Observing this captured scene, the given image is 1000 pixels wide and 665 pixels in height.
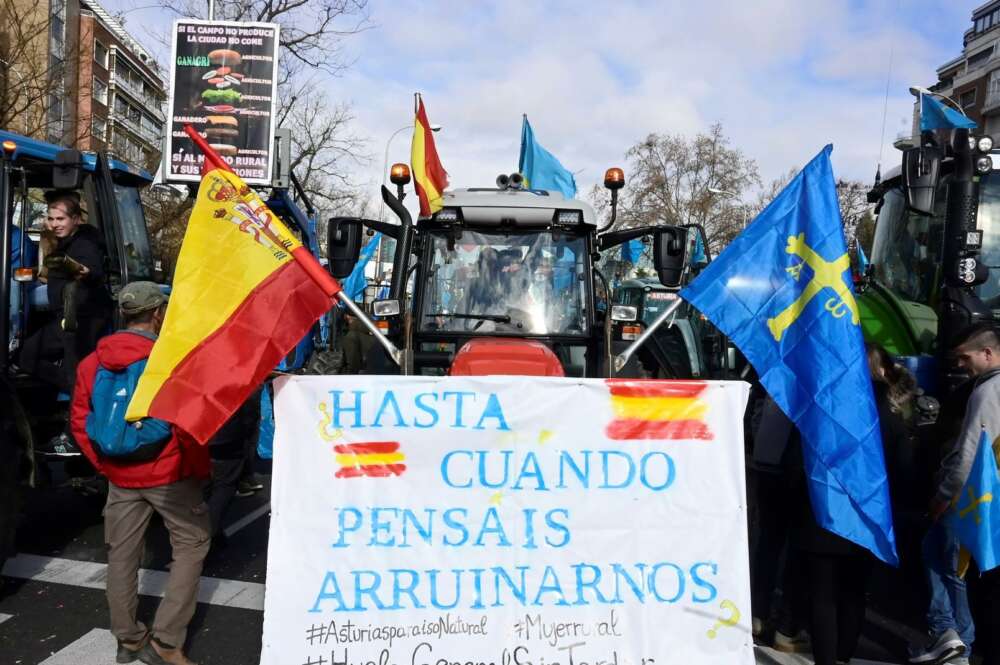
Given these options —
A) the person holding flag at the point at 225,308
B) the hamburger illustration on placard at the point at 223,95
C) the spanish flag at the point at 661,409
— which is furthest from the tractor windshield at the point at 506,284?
the hamburger illustration on placard at the point at 223,95

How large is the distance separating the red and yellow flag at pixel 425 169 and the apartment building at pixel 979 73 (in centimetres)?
5872

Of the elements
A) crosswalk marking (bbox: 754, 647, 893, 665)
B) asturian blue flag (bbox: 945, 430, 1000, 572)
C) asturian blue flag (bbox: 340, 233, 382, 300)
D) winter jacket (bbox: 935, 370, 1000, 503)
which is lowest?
crosswalk marking (bbox: 754, 647, 893, 665)

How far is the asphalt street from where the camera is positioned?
4336 mm

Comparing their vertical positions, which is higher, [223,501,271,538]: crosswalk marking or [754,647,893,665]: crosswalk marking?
[754,647,893,665]: crosswalk marking

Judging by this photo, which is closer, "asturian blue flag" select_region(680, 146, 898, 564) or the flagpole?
"asturian blue flag" select_region(680, 146, 898, 564)

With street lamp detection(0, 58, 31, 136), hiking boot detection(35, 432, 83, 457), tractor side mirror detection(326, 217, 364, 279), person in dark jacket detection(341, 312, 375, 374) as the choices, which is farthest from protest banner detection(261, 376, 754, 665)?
street lamp detection(0, 58, 31, 136)

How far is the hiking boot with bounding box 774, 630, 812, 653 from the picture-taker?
4543 mm

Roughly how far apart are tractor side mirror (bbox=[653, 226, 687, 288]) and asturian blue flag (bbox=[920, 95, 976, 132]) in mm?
2698

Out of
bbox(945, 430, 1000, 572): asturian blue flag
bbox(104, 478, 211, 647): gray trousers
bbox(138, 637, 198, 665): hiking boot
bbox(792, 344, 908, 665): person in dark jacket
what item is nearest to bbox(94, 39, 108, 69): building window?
bbox(104, 478, 211, 647): gray trousers

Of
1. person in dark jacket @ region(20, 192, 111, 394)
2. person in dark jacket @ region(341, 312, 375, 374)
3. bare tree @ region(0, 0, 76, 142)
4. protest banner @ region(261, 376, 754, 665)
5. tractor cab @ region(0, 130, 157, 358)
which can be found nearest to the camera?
protest banner @ region(261, 376, 754, 665)

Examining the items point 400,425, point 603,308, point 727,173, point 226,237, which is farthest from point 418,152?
point 727,173

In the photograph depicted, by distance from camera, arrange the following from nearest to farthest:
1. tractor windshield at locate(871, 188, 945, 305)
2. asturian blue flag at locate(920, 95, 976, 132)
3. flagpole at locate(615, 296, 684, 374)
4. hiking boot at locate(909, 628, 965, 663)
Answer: flagpole at locate(615, 296, 684, 374), hiking boot at locate(909, 628, 965, 663), tractor windshield at locate(871, 188, 945, 305), asturian blue flag at locate(920, 95, 976, 132)

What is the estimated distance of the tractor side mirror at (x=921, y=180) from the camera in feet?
16.2

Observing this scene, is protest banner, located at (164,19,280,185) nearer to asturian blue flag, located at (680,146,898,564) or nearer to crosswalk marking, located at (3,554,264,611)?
crosswalk marking, located at (3,554,264,611)
